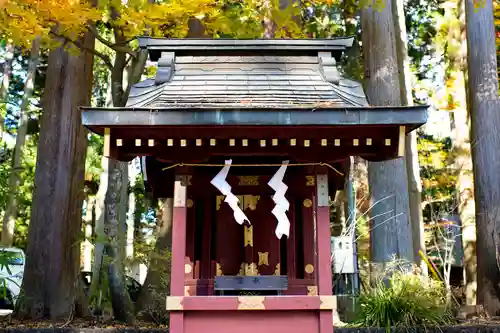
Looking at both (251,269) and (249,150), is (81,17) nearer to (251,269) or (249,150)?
(249,150)

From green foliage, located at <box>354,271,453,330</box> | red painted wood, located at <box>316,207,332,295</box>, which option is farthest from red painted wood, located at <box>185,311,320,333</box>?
green foliage, located at <box>354,271,453,330</box>

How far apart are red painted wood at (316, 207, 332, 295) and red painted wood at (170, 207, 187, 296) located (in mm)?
1526

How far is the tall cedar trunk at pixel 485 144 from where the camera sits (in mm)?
9969

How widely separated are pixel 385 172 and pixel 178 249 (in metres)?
5.90

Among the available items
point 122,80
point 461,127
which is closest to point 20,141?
point 122,80

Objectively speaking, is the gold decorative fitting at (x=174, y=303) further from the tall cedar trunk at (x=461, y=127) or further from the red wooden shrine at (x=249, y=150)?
the tall cedar trunk at (x=461, y=127)

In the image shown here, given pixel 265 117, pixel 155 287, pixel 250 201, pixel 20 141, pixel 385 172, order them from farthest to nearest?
pixel 20 141, pixel 385 172, pixel 155 287, pixel 250 201, pixel 265 117

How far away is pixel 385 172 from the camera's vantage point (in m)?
10.3

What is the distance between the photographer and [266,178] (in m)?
6.71

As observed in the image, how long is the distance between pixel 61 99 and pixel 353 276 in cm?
703

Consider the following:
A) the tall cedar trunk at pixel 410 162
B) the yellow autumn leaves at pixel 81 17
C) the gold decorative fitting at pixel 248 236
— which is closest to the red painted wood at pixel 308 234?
the gold decorative fitting at pixel 248 236

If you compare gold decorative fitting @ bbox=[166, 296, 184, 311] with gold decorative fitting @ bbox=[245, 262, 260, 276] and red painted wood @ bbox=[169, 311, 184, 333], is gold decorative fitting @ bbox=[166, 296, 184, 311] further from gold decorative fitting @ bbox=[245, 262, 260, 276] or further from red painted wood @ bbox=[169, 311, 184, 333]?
gold decorative fitting @ bbox=[245, 262, 260, 276]

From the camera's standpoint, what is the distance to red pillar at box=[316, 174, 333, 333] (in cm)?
554

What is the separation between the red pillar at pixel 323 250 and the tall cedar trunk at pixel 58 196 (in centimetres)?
578
